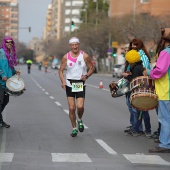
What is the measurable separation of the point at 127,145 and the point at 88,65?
6.67 feet

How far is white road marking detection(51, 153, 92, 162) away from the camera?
876 centimetres

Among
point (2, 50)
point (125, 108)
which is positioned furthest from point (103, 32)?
point (2, 50)

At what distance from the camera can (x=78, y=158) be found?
8.95 metres

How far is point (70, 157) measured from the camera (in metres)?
9.02

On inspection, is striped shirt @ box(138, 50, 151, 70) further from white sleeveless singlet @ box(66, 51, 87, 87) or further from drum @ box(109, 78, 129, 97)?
white sleeveless singlet @ box(66, 51, 87, 87)

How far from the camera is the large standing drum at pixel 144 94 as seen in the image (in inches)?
405

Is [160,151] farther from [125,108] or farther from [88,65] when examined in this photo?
[125,108]

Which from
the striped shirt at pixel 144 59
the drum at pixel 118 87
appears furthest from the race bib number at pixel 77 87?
the striped shirt at pixel 144 59

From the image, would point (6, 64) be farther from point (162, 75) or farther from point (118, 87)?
point (162, 75)

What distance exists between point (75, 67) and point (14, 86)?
5.80 ft

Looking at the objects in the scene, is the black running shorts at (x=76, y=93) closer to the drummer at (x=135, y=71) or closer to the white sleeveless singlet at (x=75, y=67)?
the white sleeveless singlet at (x=75, y=67)

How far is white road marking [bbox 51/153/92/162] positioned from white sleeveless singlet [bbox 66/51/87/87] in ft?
8.31

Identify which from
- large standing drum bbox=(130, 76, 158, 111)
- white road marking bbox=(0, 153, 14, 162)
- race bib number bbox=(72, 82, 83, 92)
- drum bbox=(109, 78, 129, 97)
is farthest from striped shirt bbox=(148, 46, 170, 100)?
white road marking bbox=(0, 153, 14, 162)

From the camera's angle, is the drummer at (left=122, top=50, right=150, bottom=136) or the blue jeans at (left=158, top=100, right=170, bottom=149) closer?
the blue jeans at (left=158, top=100, right=170, bottom=149)
